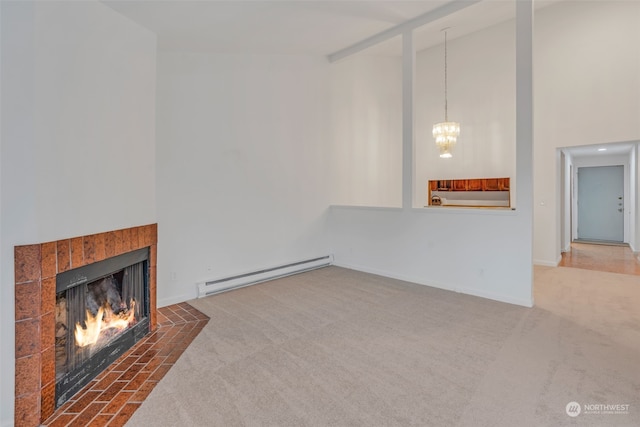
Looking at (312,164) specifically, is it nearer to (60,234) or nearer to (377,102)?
(377,102)

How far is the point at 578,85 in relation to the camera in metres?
5.71

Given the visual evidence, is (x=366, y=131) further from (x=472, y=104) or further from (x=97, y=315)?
(x=97, y=315)

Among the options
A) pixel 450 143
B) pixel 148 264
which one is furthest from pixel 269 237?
pixel 450 143

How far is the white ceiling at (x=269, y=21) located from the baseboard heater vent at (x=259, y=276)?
9.72 feet

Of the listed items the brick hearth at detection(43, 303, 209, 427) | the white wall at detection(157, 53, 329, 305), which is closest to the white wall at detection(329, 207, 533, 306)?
the white wall at detection(157, 53, 329, 305)

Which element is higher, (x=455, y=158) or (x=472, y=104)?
(x=472, y=104)

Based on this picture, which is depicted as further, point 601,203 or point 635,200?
point 601,203

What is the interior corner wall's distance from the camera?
5277 millimetres

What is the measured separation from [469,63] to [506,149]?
206cm

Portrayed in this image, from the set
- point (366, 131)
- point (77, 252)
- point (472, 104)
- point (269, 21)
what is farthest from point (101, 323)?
point (472, 104)

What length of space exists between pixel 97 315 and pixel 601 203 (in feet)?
Answer: 37.7

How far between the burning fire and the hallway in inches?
274

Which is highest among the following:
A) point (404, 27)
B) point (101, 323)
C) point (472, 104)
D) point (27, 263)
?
point (404, 27)

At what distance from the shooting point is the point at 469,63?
7.02 meters
